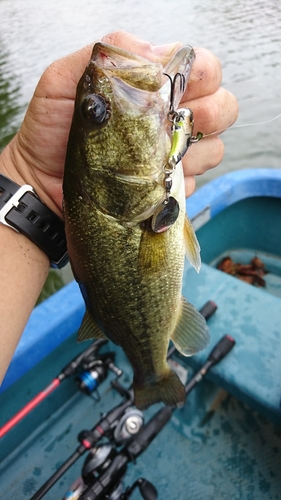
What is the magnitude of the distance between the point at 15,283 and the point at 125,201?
2.16 ft

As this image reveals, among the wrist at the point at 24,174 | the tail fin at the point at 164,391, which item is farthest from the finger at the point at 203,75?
the tail fin at the point at 164,391

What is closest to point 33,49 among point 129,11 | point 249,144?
point 129,11

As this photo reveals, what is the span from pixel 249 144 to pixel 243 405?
6.09 m

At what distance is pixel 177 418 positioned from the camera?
296 cm

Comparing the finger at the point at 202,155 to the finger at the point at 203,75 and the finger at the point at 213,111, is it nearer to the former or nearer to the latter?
the finger at the point at 213,111

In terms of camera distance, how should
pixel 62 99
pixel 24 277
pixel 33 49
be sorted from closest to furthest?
1. pixel 62 99
2. pixel 24 277
3. pixel 33 49

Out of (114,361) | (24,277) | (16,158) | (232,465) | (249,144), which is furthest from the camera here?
(249,144)

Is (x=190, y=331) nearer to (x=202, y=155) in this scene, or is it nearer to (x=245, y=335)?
(x=202, y=155)

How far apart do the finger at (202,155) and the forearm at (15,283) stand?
30.8 inches

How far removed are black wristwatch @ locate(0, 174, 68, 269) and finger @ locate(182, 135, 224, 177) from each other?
636 millimetres

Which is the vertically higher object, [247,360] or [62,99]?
[62,99]

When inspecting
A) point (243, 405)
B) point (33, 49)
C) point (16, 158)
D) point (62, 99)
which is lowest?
point (243, 405)

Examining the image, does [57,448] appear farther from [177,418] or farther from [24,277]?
[24,277]

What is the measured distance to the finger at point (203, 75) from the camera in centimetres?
139
